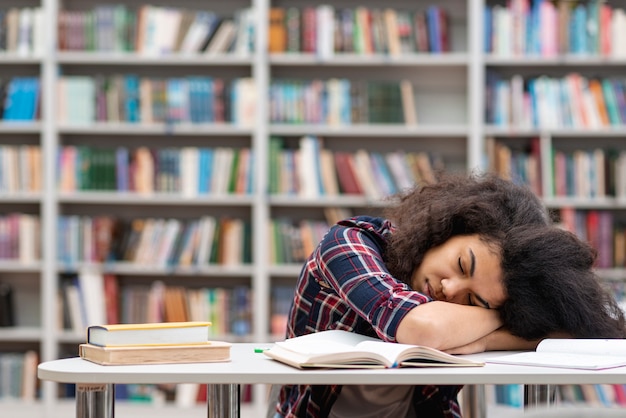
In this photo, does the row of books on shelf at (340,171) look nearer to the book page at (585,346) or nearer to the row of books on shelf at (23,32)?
the row of books on shelf at (23,32)

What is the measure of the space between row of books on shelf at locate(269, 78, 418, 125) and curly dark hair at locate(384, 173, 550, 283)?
2.30 m

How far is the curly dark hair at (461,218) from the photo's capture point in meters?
1.68

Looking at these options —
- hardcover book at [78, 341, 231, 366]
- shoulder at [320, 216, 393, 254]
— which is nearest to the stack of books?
hardcover book at [78, 341, 231, 366]

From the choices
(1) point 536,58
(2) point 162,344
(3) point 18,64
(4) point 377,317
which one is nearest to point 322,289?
(4) point 377,317

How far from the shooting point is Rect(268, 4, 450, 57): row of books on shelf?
4086mm

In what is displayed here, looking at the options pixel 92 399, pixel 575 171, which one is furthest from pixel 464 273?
pixel 575 171

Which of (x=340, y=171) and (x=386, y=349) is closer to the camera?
(x=386, y=349)

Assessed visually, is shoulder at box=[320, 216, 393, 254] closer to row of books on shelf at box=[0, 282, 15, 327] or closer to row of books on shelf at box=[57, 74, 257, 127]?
row of books on shelf at box=[57, 74, 257, 127]

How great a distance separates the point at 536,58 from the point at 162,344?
120 inches

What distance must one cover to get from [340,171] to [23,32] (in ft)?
5.09

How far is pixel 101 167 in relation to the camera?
4117 mm

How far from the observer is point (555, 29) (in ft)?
13.3

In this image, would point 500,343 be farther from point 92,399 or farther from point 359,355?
point 92,399

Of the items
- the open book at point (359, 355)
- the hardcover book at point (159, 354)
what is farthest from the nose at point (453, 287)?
the hardcover book at point (159, 354)
